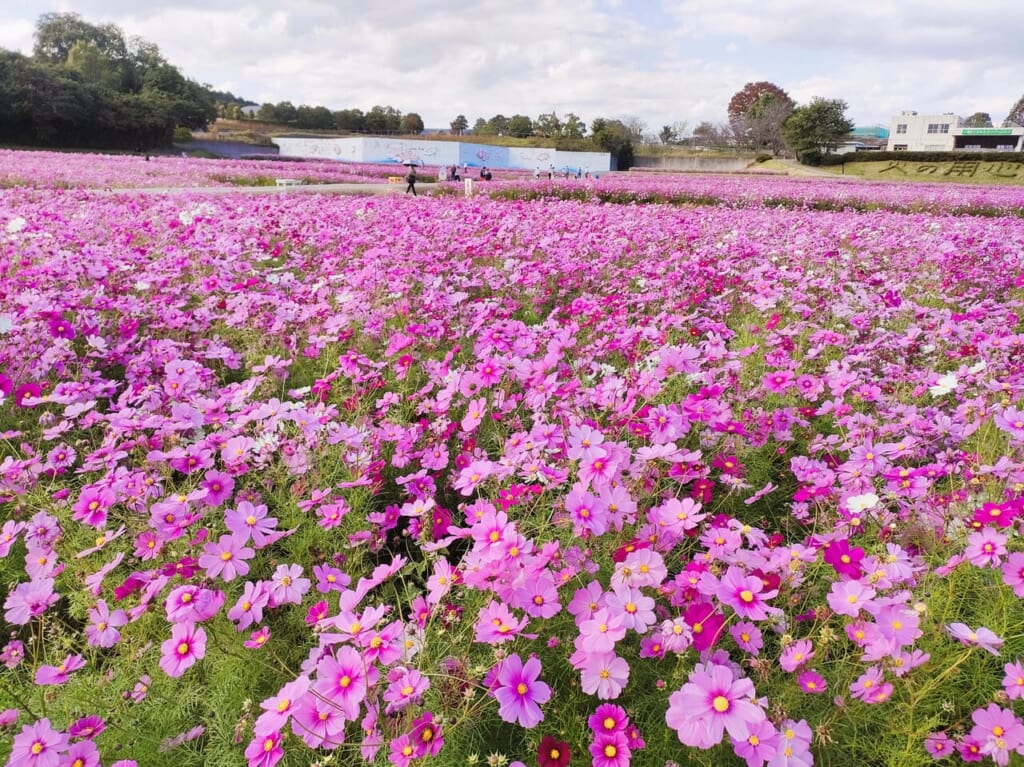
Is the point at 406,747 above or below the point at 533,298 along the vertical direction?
below

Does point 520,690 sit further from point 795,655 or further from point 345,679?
point 795,655

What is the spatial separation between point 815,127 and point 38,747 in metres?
50.9

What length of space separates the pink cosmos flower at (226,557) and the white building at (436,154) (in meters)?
32.4

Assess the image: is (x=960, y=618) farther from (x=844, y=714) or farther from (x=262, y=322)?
(x=262, y=322)

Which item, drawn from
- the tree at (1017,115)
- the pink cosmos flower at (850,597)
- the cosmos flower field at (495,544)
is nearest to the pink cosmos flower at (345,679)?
the cosmos flower field at (495,544)

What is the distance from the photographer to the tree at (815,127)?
141ft

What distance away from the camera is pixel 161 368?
2.77 m

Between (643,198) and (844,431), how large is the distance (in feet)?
44.2

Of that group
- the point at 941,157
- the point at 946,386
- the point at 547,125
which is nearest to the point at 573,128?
the point at 547,125

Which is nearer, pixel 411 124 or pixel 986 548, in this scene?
pixel 986 548

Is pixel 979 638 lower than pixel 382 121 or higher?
lower

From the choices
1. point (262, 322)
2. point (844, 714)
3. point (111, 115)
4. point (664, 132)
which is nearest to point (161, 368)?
point (262, 322)

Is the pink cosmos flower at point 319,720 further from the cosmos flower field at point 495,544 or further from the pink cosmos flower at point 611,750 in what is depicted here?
the pink cosmos flower at point 611,750

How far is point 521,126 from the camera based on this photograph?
220ft
